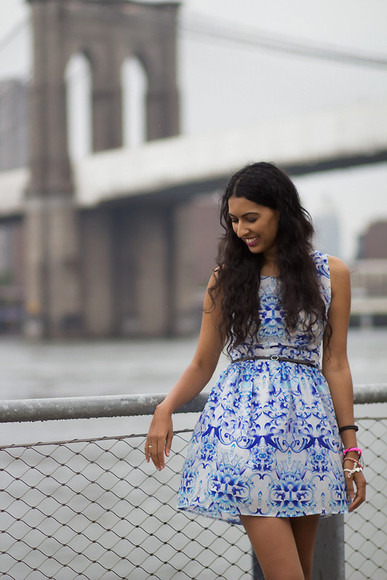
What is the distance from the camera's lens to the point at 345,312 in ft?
5.33

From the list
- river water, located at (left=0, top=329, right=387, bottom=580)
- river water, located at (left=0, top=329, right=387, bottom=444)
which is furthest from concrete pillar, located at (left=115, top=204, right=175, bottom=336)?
river water, located at (left=0, top=329, right=387, bottom=580)

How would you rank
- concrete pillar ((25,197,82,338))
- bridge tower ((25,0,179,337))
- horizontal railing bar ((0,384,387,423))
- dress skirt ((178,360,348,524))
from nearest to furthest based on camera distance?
dress skirt ((178,360,348,524))
horizontal railing bar ((0,384,387,423))
concrete pillar ((25,197,82,338))
bridge tower ((25,0,179,337))

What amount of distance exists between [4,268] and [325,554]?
71155mm

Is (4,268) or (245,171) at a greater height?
(245,171)

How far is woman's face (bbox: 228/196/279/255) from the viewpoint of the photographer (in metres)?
1.57

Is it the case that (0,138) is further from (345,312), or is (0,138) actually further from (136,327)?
(345,312)

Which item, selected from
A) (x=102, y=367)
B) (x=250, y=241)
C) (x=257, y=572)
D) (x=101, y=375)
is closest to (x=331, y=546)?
(x=257, y=572)

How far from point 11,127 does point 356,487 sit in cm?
5129

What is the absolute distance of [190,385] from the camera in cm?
166

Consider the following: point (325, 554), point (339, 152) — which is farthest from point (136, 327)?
point (325, 554)

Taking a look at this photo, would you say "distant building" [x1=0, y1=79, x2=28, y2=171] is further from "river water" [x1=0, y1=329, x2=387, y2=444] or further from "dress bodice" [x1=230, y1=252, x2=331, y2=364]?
"dress bodice" [x1=230, y1=252, x2=331, y2=364]

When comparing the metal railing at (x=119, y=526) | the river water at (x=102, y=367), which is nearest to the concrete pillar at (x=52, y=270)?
the river water at (x=102, y=367)

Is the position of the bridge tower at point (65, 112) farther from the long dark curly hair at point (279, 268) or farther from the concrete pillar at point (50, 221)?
the long dark curly hair at point (279, 268)

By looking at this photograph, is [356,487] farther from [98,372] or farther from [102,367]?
[102,367]
